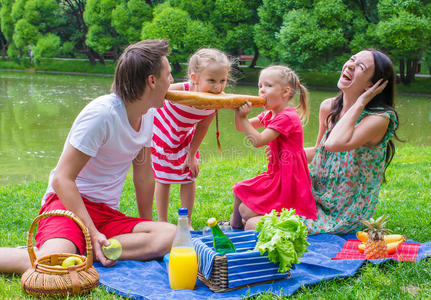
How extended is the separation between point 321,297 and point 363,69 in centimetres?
180

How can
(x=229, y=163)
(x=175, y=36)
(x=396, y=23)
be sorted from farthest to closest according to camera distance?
(x=175, y=36) < (x=396, y=23) < (x=229, y=163)

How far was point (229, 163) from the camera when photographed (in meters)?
7.58

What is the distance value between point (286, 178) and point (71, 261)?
1806 millimetres

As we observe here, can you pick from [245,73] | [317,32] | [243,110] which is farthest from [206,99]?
[245,73]

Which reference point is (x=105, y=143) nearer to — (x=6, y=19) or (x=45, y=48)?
(x=45, y=48)

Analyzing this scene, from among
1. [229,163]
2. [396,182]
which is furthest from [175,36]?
[396,182]

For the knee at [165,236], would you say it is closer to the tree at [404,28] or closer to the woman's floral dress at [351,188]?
the woman's floral dress at [351,188]

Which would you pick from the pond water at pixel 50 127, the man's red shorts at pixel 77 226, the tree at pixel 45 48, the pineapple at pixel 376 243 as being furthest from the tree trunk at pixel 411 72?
the tree at pixel 45 48

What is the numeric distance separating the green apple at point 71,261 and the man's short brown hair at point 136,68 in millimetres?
1044

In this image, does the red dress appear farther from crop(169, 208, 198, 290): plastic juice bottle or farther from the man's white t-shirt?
crop(169, 208, 198, 290): plastic juice bottle

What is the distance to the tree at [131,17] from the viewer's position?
1313 inches

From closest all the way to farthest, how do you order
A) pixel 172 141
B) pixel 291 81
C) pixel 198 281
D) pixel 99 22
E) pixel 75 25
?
pixel 198 281 → pixel 291 81 → pixel 172 141 → pixel 99 22 → pixel 75 25

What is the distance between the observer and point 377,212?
4.65m

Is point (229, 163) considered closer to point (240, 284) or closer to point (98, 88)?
point (240, 284)
